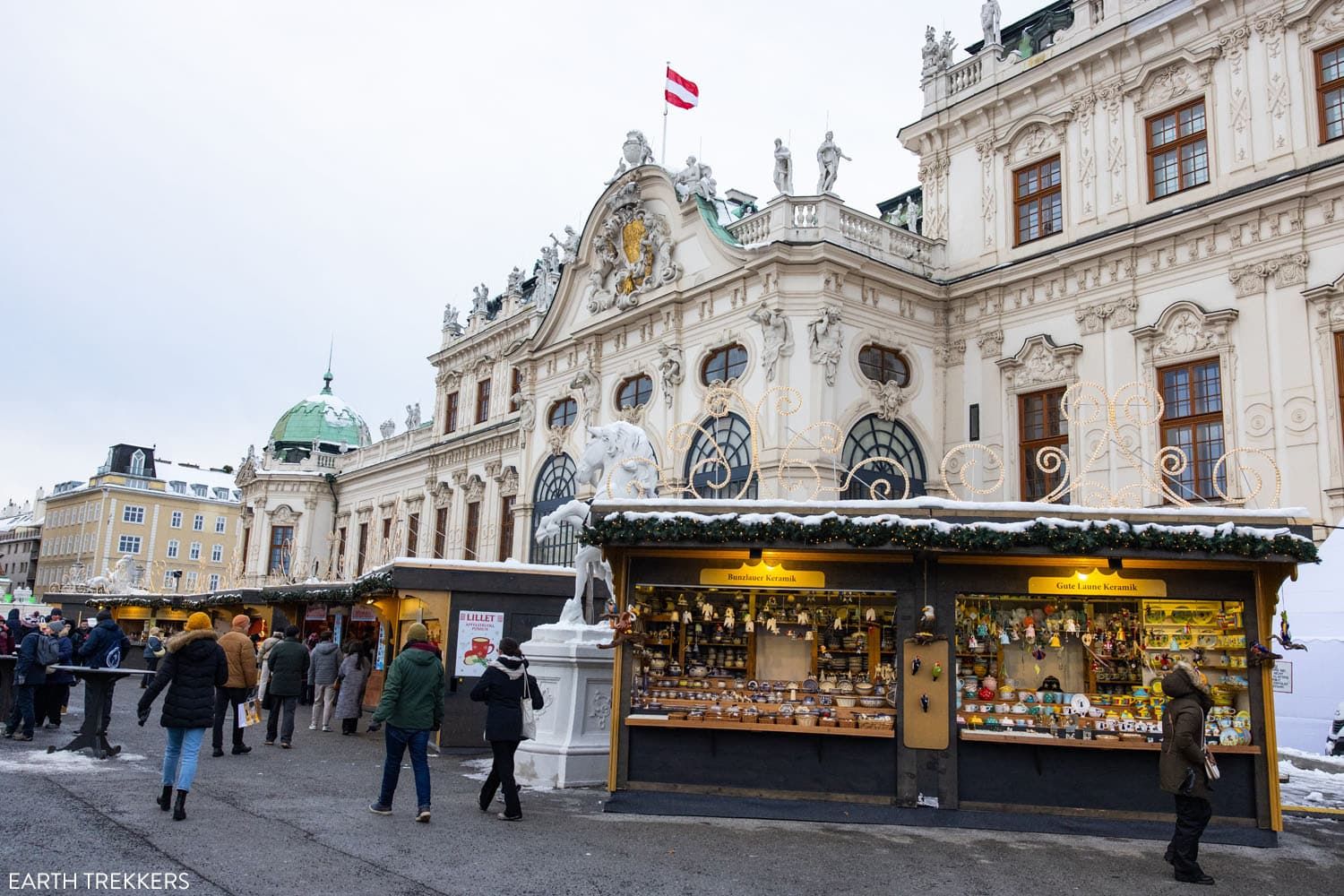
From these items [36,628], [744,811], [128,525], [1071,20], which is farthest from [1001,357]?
[128,525]

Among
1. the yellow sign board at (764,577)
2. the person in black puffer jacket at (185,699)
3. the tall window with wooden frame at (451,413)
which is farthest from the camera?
the tall window with wooden frame at (451,413)

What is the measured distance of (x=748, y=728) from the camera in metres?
11.4

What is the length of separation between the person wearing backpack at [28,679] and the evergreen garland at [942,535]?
8475 millimetres

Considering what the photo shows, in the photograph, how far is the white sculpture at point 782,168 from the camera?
23.5m

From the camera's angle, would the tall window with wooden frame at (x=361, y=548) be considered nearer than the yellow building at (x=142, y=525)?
Yes

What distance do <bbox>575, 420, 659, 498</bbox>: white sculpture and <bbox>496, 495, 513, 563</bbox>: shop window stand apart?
21.4 metres

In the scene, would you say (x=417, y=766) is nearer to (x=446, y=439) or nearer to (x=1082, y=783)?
(x=1082, y=783)

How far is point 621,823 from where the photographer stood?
1031cm

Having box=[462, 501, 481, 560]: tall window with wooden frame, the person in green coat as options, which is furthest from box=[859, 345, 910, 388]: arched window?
box=[462, 501, 481, 560]: tall window with wooden frame

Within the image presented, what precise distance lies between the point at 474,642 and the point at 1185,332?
45.8 feet

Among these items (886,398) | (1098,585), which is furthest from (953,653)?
(886,398)

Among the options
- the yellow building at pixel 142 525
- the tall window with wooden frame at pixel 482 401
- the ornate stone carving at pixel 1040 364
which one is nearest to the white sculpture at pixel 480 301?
the tall window with wooden frame at pixel 482 401

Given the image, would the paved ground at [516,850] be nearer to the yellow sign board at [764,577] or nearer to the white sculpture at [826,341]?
the yellow sign board at [764,577]

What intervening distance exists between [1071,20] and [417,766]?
21137 millimetres
